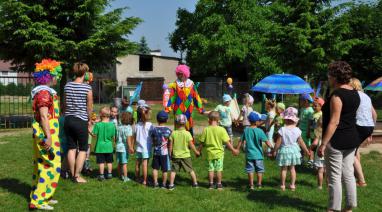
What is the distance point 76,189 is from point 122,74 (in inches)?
1277

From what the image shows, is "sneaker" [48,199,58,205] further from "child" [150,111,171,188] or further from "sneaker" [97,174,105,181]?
"child" [150,111,171,188]

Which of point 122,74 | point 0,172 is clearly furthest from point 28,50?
point 122,74

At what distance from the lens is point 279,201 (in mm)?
6465

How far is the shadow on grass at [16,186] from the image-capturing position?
676 cm

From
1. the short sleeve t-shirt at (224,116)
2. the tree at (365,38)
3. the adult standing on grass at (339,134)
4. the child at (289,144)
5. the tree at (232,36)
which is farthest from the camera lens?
the tree at (232,36)

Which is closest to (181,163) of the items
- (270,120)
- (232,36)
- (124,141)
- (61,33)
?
(124,141)

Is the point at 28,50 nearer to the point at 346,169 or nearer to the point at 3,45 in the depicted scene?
the point at 3,45

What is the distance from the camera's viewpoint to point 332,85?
5.58 meters

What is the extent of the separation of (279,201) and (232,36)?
1167 inches

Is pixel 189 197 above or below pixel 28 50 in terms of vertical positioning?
below

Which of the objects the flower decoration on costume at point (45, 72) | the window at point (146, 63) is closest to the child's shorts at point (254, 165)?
the flower decoration on costume at point (45, 72)

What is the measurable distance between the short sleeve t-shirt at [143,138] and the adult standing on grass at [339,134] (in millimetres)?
3116

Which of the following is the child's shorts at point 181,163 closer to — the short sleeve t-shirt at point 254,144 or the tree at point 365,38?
the short sleeve t-shirt at point 254,144

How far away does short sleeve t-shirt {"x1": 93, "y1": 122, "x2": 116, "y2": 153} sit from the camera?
24.5 ft
